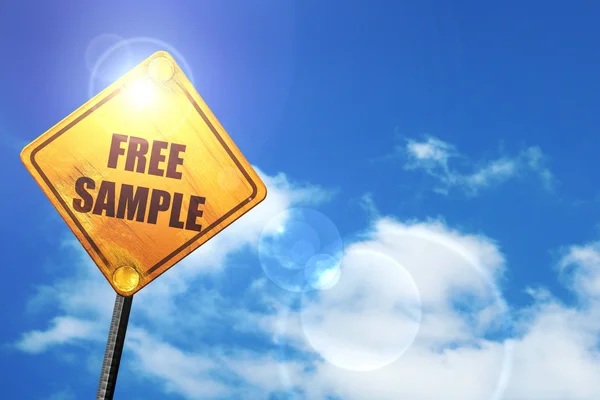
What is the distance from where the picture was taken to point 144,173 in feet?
8.86

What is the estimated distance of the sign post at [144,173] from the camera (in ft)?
8.68

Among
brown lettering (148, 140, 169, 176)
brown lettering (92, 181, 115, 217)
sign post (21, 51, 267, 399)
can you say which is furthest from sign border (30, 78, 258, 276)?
brown lettering (148, 140, 169, 176)

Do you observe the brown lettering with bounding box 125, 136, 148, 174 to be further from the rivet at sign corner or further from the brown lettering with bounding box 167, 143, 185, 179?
the rivet at sign corner

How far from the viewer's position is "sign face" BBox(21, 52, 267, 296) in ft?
8.68

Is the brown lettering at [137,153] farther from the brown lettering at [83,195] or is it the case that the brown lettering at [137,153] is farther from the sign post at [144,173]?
the brown lettering at [83,195]

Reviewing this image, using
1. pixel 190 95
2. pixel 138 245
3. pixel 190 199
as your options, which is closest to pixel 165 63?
pixel 190 95

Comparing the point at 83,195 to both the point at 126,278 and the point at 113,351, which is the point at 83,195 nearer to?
the point at 126,278

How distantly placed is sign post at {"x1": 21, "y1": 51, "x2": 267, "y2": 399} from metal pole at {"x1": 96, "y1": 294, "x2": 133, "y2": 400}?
148 millimetres

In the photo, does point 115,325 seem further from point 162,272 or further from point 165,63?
point 165,63

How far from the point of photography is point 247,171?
2799 mm

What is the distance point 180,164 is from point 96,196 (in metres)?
0.43

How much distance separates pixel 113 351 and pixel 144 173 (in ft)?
2.76

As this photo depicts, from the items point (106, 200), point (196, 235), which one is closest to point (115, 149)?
point (106, 200)

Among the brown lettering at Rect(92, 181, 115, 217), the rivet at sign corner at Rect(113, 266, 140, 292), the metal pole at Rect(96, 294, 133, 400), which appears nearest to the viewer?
the metal pole at Rect(96, 294, 133, 400)
